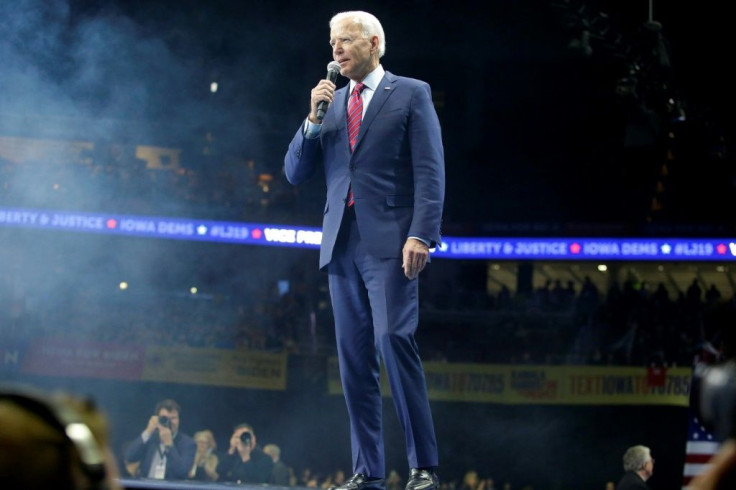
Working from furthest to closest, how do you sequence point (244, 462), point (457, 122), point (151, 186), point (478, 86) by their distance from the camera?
1. point (457, 122)
2. point (478, 86)
3. point (151, 186)
4. point (244, 462)

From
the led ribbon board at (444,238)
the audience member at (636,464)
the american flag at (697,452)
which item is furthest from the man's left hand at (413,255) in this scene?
the led ribbon board at (444,238)

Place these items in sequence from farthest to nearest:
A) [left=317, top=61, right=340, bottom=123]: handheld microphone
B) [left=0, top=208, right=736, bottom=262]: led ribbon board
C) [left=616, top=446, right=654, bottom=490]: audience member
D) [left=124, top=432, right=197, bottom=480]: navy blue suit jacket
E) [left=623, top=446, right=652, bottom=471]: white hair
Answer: [left=0, top=208, right=736, bottom=262]: led ribbon board → [left=124, top=432, right=197, bottom=480]: navy blue suit jacket → [left=623, top=446, right=652, bottom=471]: white hair → [left=616, top=446, right=654, bottom=490]: audience member → [left=317, top=61, right=340, bottom=123]: handheld microphone

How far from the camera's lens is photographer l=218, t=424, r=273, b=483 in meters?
6.65

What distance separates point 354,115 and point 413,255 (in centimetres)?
52

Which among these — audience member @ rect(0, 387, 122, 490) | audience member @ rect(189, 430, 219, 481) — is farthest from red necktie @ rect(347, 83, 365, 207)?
audience member @ rect(189, 430, 219, 481)

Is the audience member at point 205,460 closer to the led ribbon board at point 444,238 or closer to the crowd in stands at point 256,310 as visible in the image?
the crowd in stands at point 256,310

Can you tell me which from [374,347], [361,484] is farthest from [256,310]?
[361,484]

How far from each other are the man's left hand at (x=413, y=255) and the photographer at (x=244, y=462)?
4.41m

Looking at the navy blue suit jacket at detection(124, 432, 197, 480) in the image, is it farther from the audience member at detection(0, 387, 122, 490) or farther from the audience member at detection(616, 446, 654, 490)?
the audience member at detection(0, 387, 122, 490)

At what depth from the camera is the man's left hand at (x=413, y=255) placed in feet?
8.39

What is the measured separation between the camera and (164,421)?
5930mm

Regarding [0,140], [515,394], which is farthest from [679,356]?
[0,140]

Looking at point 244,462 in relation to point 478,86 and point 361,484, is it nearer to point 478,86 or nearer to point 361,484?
point 361,484

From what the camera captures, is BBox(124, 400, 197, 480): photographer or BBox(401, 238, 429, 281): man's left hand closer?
BBox(401, 238, 429, 281): man's left hand
